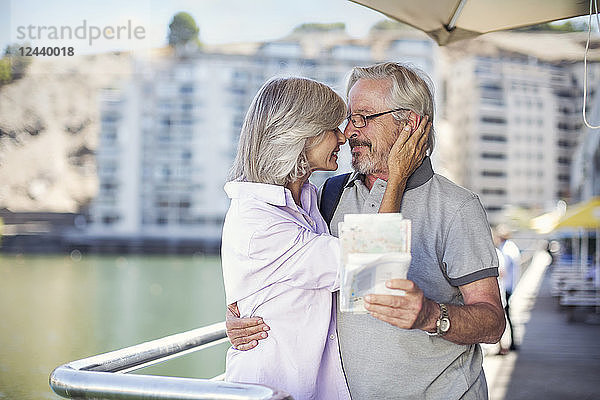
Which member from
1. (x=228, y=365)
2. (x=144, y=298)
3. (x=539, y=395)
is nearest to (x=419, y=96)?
(x=228, y=365)

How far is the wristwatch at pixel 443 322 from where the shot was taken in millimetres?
1647

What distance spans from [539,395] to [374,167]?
541 centimetres

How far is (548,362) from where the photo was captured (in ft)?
28.5

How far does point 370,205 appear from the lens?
2.09 m

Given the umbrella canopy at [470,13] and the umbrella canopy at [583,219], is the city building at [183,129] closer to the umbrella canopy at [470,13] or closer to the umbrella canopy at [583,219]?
the umbrella canopy at [583,219]

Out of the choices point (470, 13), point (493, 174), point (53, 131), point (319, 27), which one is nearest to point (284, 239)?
point (470, 13)

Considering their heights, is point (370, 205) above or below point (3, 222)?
above

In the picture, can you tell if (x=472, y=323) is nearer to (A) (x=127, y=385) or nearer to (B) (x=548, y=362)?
(A) (x=127, y=385)

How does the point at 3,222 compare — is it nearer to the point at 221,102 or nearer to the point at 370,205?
the point at 221,102

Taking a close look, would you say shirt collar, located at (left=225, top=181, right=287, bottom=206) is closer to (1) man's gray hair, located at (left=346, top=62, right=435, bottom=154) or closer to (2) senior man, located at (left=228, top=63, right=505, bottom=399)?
(2) senior man, located at (left=228, top=63, right=505, bottom=399)

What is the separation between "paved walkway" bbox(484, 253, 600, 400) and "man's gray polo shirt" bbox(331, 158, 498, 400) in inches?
196

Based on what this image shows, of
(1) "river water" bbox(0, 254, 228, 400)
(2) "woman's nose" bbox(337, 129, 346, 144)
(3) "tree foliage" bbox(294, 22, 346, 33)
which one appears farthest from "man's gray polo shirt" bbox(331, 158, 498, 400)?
(3) "tree foliage" bbox(294, 22, 346, 33)

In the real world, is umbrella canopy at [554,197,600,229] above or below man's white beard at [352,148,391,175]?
below

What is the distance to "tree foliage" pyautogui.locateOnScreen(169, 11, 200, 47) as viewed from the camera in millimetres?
79438
